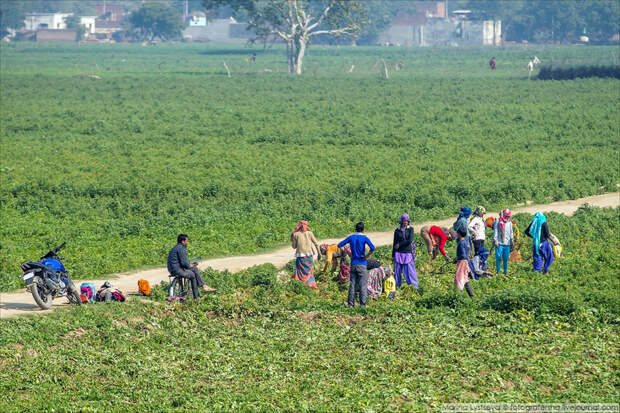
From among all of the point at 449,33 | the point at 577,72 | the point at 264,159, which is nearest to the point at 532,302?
the point at 264,159

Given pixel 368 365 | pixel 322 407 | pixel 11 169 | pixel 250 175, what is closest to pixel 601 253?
pixel 368 365

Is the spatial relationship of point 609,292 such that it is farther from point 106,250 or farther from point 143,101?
point 143,101

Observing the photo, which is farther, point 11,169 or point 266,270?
point 11,169

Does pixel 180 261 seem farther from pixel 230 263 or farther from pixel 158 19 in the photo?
pixel 158 19

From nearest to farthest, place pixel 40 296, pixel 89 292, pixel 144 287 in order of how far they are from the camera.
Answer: pixel 40 296
pixel 89 292
pixel 144 287

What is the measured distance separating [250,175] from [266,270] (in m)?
14.0

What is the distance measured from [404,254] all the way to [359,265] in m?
1.75

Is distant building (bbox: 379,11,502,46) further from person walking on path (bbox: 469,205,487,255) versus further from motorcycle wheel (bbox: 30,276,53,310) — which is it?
motorcycle wheel (bbox: 30,276,53,310)

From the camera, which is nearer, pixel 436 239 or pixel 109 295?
pixel 109 295

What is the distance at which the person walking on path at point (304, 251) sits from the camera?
19.4m

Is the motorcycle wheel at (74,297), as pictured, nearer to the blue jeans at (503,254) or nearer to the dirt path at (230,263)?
the dirt path at (230,263)

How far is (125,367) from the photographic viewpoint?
14.7 metres

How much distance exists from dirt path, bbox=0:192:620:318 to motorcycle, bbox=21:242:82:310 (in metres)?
0.33

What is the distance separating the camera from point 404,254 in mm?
19172
